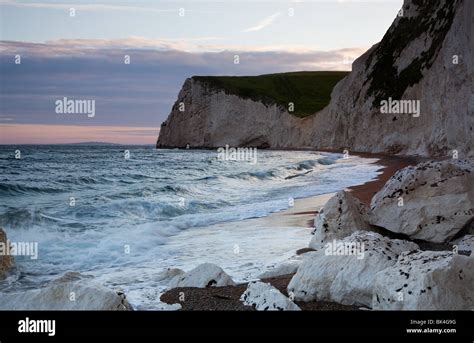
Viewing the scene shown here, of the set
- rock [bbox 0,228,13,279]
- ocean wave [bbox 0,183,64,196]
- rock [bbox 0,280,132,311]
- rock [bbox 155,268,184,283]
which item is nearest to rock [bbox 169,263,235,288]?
rock [bbox 155,268,184,283]

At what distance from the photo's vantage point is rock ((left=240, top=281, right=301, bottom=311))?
5188 millimetres

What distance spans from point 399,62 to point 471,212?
48509mm

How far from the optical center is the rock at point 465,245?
24.7 ft

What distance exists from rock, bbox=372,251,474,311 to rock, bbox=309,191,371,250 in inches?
152

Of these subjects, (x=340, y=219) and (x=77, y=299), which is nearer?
(x=77, y=299)

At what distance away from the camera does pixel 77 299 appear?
568 cm

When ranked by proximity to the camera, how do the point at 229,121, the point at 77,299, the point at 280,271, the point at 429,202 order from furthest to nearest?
the point at 229,121, the point at 429,202, the point at 280,271, the point at 77,299

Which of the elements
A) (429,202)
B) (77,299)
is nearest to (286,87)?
(429,202)

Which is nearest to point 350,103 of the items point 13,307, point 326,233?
point 326,233

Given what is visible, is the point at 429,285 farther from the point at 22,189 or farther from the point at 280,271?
the point at 22,189

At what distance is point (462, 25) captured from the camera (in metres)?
31.1

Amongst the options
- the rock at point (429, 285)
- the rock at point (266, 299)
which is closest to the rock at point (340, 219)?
the rock at point (266, 299)

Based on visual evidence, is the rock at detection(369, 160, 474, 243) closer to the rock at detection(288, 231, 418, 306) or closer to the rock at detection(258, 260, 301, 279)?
the rock at detection(258, 260, 301, 279)

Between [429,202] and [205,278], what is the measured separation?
3747mm
